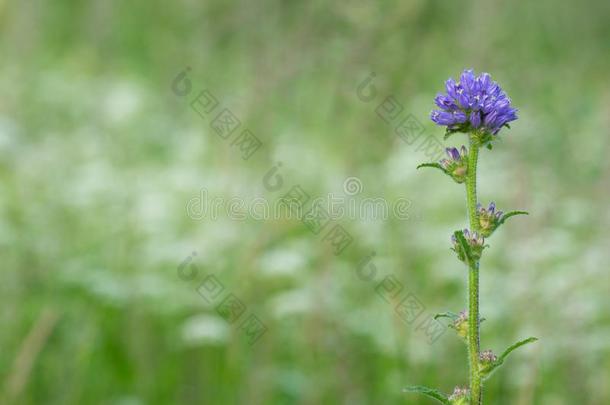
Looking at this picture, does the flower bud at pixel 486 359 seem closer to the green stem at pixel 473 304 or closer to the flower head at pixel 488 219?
the green stem at pixel 473 304

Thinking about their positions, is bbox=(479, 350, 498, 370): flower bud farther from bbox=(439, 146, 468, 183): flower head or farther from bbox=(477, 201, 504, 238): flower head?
bbox=(439, 146, 468, 183): flower head

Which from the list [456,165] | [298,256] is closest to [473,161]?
[456,165]

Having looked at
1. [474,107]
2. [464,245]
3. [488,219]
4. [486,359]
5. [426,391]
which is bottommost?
[426,391]

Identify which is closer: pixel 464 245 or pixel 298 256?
pixel 464 245

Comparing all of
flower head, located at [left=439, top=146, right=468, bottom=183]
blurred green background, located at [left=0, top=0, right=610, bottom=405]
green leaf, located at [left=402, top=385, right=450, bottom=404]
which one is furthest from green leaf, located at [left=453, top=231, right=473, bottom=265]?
blurred green background, located at [left=0, top=0, right=610, bottom=405]

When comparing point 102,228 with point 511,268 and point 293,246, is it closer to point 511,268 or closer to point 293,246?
point 293,246

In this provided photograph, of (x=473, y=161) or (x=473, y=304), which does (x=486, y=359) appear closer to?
(x=473, y=304)

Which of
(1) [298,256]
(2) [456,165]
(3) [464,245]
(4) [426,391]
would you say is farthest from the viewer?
(1) [298,256]
